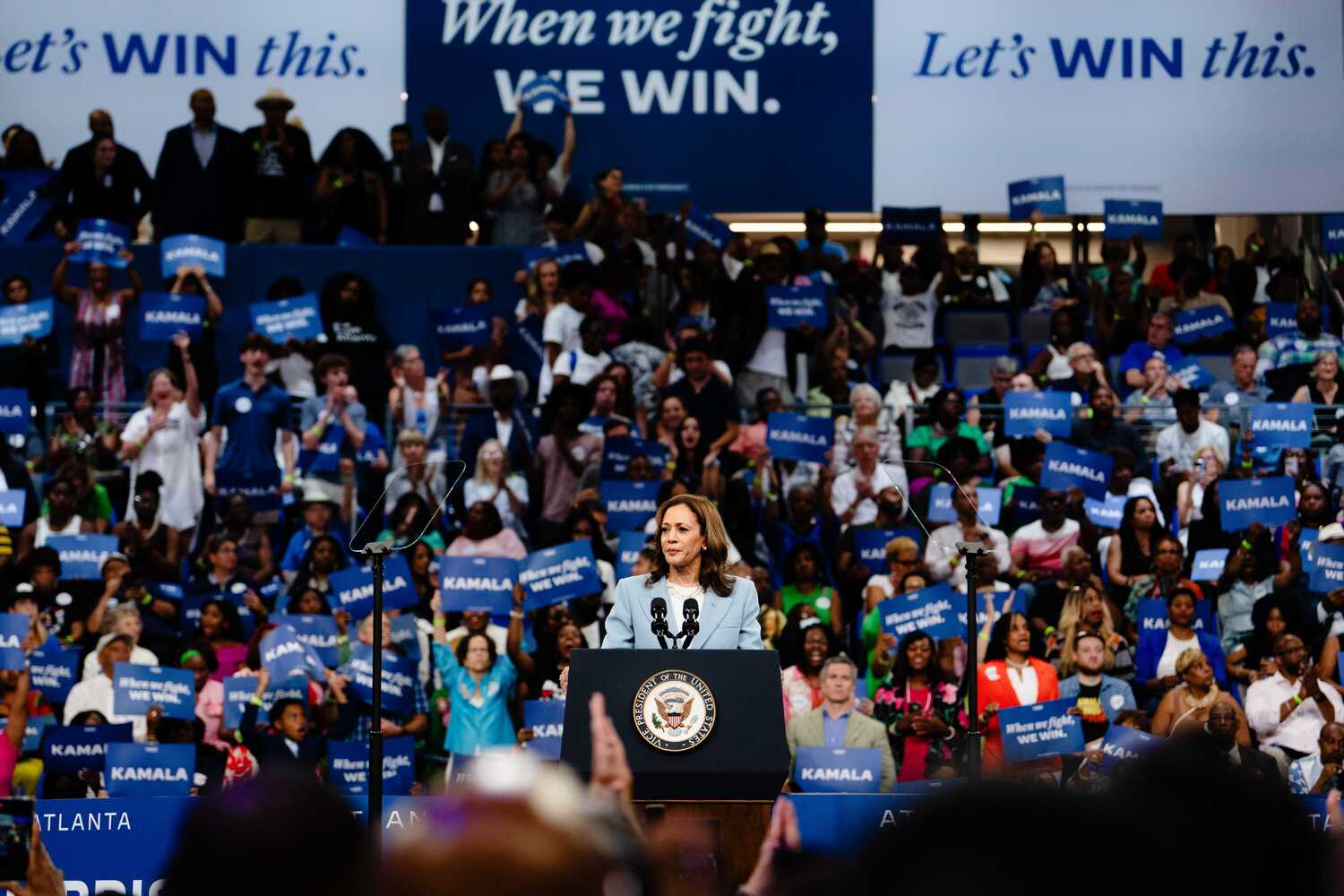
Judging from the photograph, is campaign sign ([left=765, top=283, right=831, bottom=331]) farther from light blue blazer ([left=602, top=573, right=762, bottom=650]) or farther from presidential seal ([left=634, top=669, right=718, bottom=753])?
presidential seal ([left=634, top=669, right=718, bottom=753])

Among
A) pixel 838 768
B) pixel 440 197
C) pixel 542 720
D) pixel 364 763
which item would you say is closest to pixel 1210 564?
pixel 838 768

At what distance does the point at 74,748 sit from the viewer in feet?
29.5

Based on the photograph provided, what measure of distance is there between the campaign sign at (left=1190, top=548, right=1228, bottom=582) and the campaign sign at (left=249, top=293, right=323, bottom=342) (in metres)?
5.31

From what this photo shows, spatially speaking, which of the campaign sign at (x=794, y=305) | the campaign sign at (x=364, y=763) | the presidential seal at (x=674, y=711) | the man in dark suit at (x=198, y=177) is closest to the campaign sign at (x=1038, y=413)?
the campaign sign at (x=794, y=305)

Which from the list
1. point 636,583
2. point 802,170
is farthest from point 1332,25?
point 636,583

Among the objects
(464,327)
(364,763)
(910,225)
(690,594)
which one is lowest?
(364,763)

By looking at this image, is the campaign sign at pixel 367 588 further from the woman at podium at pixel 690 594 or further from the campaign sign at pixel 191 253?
the woman at podium at pixel 690 594

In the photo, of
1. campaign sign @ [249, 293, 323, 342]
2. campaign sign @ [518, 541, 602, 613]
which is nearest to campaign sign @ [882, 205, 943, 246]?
campaign sign @ [249, 293, 323, 342]

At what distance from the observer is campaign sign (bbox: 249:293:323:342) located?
490 inches

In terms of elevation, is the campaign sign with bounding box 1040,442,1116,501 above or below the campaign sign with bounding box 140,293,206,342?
below

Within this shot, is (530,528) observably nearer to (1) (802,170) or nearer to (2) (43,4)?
(1) (802,170)

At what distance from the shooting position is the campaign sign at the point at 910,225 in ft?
46.2

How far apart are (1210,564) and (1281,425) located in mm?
1380

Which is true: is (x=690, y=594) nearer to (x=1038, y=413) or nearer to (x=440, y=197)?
(x=1038, y=413)
